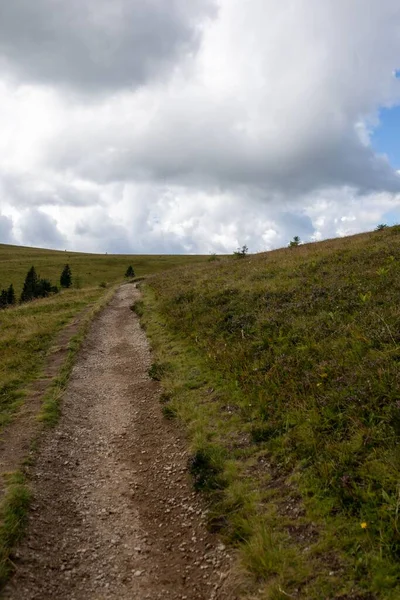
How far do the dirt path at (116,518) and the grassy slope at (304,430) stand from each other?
0.52 metres

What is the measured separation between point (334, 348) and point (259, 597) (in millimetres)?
6583

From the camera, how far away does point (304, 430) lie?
7.74 meters

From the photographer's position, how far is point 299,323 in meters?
12.6

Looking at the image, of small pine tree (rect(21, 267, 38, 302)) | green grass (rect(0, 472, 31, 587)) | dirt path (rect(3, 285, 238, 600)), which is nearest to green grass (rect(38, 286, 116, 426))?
dirt path (rect(3, 285, 238, 600))

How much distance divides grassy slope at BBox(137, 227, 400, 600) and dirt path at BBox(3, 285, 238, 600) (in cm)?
52

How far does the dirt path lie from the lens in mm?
5328

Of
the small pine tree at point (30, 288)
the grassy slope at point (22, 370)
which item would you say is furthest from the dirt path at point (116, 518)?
the small pine tree at point (30, 288)

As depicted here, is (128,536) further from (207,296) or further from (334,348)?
(207,296)

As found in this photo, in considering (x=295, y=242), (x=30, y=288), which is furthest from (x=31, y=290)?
(x=295, y=242)

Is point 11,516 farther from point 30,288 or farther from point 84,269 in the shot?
point 84,269

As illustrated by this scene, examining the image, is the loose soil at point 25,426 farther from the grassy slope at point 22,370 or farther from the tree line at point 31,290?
the tree line at point 31,290

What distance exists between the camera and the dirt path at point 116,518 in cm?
533

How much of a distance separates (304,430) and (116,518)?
12.8ft

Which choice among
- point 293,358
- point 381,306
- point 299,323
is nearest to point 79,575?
point 293,358
